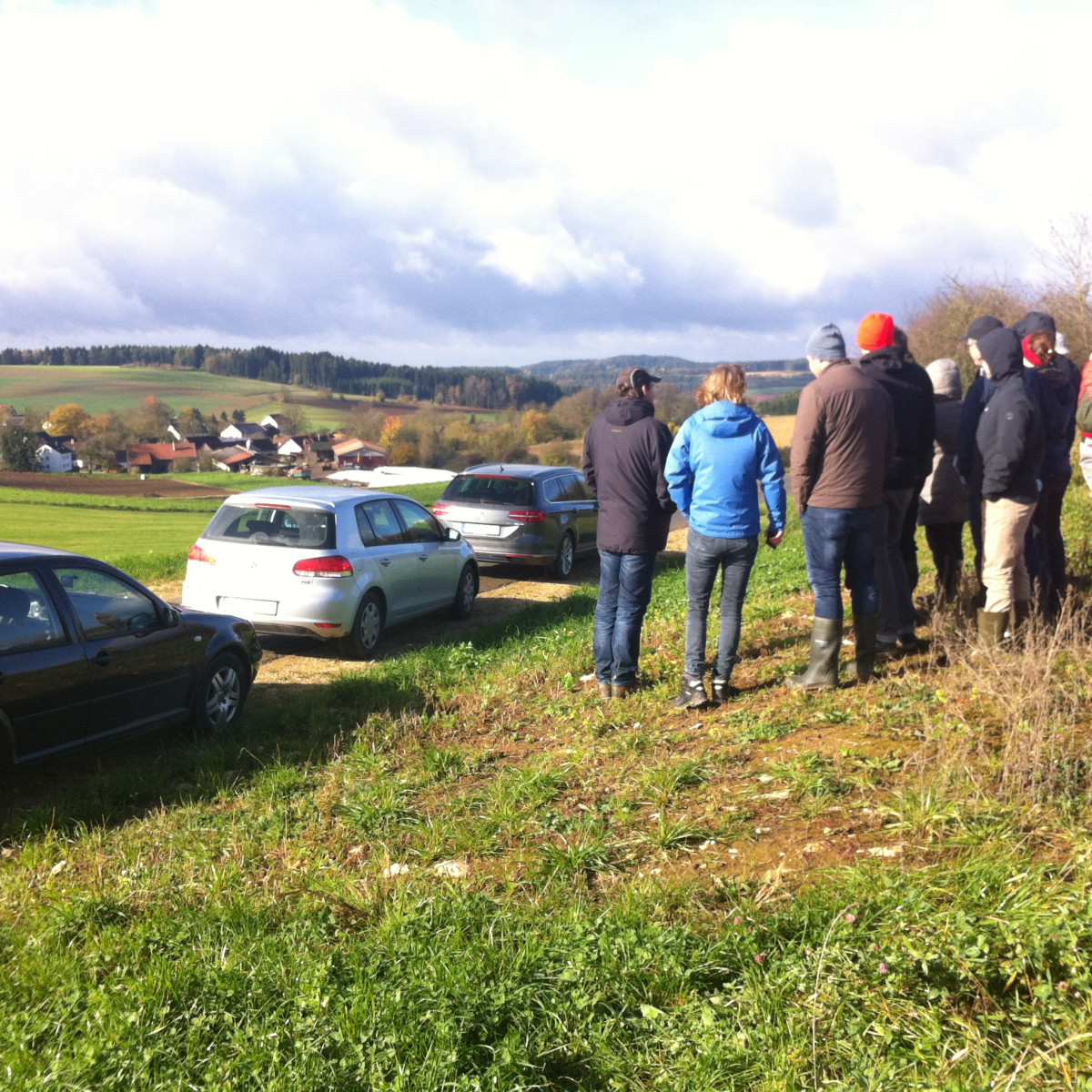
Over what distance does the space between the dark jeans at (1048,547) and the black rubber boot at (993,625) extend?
2.60 ft

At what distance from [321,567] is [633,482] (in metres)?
3.83

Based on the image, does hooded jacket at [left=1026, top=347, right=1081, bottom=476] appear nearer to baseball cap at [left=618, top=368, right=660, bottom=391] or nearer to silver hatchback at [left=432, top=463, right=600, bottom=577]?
baseball cap at [left=618, top=368, right=660, bottom=391]

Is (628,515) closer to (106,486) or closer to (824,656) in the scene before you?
(824,656)

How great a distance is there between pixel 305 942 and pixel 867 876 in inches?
81.5

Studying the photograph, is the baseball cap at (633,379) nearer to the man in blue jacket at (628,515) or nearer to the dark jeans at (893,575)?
the man in blue jacket at (628,515)

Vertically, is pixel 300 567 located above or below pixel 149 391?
below

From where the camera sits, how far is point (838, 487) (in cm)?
593

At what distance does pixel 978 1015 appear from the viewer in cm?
282

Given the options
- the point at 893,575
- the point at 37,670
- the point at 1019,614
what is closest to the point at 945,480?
the point at 893,575

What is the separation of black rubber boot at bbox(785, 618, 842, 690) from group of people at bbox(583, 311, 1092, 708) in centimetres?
1

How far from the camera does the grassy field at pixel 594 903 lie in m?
2.86

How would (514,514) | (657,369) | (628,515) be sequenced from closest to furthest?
(628,515) < (514,514) < (657,369)

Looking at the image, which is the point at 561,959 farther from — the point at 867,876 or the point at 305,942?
the point at 867,876

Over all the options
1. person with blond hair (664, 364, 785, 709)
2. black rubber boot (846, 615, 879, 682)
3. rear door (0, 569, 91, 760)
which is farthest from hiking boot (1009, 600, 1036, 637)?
rear door (0, 569, 91, 760)
